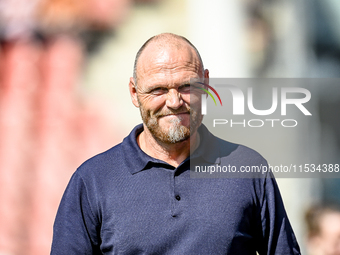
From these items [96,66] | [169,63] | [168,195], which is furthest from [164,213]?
[96,66]

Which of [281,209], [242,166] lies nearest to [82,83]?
[242,166]

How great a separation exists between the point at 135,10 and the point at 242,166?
1830 millimetres

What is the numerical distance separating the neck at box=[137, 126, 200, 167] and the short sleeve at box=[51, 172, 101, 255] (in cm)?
39

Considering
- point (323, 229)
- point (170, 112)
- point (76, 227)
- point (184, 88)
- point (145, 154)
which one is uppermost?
point (184, 88)

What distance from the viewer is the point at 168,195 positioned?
1904mm

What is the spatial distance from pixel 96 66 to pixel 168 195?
5.78 ft

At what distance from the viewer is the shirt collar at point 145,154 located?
2.02 meters

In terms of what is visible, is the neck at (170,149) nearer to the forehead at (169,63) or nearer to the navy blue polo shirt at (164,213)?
the navy blue polo shirt at (164,213)

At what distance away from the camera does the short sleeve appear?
1.92 metres

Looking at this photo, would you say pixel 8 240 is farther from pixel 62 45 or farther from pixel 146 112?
pixel 146 112

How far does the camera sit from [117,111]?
336cm
